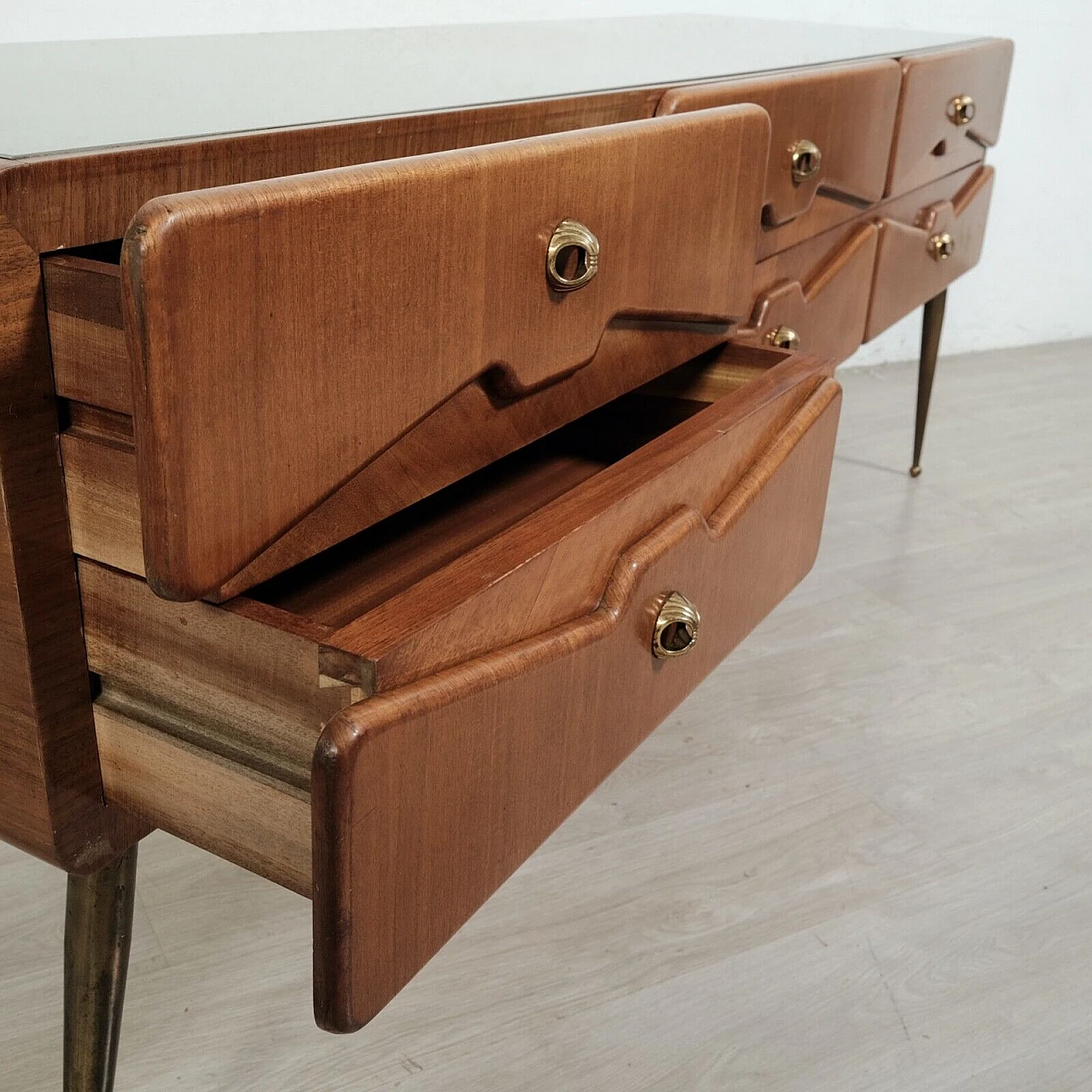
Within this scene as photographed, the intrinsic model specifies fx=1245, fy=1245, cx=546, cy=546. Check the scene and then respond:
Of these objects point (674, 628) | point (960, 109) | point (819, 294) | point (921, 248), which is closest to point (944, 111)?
point (960, 109)

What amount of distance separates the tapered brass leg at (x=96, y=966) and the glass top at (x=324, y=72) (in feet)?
1.15

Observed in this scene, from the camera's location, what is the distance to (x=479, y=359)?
1.71ft

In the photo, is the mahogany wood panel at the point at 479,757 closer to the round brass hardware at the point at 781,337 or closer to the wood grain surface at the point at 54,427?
the wood grain surface at the point at 54,427

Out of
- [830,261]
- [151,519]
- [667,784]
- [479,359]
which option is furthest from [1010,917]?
[151,519]

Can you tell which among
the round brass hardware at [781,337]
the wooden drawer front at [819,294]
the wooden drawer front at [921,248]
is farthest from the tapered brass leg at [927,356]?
the round brass hardware at [781,337]

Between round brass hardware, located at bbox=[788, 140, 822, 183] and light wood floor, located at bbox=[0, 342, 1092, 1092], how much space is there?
1.69 ft

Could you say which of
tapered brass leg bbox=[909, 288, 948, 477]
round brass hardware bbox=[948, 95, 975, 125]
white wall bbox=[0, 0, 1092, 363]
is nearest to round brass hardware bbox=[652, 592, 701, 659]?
round brass hardware bbox=[948, 95, 975, 125]

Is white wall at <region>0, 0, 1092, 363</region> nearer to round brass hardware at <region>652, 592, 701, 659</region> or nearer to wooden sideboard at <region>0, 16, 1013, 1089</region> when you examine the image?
wooden sideboard at <region>0, 16, 1013, 1089</region>

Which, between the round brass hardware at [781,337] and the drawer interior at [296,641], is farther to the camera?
the round brass hardware at [781,337]

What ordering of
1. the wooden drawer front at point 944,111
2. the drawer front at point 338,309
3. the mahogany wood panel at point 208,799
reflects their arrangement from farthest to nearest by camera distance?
the wooden drawer front at point 944,111 → the mahogany wood panel at point 208,799 → the drawer front at point 338,309

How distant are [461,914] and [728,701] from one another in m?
0.78

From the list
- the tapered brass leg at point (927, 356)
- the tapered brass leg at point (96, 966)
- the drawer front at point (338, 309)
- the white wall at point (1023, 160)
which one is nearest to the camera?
the drawer front at point (338, 309)

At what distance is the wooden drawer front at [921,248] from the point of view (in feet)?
3.95

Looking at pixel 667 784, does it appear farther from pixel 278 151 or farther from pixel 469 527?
pixel 278 151
